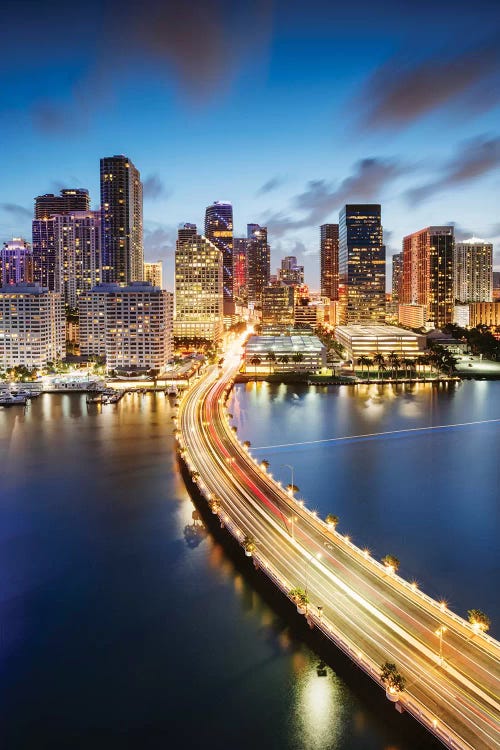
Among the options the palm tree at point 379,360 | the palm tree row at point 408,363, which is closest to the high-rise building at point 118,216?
the palm tree row at point 408,363

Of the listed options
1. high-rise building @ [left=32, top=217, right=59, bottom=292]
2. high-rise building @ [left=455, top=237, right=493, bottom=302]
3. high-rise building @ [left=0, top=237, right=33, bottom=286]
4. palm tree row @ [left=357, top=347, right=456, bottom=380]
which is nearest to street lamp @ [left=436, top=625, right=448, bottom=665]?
palm tree row @ [left=357, top=347, right=456, bottom=380]

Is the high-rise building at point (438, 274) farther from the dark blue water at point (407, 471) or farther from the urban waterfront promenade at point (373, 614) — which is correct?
the urban waterfront promenade at point (373, 614)

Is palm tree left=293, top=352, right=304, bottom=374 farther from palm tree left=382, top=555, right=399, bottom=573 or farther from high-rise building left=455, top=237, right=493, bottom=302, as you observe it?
high-rise building left=455, top=237, right=493, bottom=302

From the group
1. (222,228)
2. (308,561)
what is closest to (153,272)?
(222,228)

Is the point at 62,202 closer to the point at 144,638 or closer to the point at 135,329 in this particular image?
the point at 135,329

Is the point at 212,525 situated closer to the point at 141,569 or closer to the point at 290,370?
the point at 141,569

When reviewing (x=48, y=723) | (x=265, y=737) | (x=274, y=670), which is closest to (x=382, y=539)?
(x=274, y=670)
